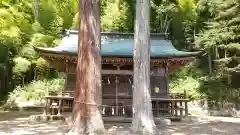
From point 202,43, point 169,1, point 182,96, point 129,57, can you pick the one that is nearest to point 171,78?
point 202,43

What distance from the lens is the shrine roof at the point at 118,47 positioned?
11.2 metres

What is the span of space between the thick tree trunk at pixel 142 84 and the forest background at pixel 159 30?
29.2 feet

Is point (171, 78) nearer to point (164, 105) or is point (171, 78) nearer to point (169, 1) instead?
point (169, 1)

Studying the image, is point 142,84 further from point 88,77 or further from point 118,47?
point 118,47

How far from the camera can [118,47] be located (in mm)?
12688

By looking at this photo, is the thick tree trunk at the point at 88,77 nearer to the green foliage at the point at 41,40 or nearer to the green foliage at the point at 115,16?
the green foliage at the point at 41,40

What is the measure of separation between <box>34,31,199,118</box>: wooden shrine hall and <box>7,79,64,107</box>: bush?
5544 mm

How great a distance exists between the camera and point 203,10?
20.6 metres

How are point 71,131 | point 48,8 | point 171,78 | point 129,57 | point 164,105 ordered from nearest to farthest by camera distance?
point 71,131
point 129,57
point 164,105
point 48,8
point 171,78

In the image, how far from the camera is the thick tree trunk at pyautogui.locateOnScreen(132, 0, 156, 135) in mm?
7609

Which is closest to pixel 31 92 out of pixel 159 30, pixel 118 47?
pixel 118 47

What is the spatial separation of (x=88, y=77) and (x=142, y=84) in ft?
4.77

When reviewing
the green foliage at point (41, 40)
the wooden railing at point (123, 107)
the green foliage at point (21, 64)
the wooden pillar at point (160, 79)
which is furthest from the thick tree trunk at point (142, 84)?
the green foliage at point (21, 64)

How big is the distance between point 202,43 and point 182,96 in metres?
7.38
